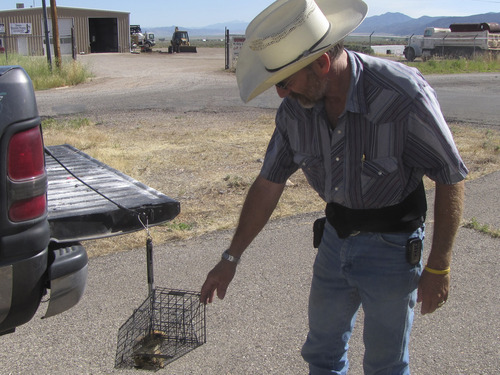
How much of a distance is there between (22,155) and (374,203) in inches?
63.7

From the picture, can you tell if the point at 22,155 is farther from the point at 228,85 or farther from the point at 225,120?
the point at 228,85

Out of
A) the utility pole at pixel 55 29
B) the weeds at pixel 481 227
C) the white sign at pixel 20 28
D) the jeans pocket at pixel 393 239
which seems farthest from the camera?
the white sign at pixel 20 28

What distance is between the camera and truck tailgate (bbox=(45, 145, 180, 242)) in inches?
122

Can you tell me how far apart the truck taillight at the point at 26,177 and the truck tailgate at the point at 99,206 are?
0.35m

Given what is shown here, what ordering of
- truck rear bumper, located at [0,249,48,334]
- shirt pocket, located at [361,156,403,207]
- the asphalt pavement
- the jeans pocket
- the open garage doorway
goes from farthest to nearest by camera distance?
the open garage doorway, the asphalt pavement, truck rear bumper, located at [0,249,48,334], the jeans pocket, shirt pocket, located at [361,156,403,207]

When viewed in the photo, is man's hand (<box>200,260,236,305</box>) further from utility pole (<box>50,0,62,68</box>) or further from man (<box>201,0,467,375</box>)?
utility pole (<box>50,0,62,68</box>)

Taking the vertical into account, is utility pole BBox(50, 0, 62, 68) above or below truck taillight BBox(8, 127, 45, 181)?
above

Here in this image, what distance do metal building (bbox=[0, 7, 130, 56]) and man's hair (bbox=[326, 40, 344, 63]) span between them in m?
32.2

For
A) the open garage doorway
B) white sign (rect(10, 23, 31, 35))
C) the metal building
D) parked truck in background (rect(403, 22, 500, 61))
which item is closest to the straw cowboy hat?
white sign (rect(10, 23, 31, 35))

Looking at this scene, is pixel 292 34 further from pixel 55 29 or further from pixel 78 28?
pixel 78 28

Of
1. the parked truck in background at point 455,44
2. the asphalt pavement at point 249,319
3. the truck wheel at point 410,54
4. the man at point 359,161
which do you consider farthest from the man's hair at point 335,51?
the truck wheel at point 410,54

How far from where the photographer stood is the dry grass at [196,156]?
18.9 ft

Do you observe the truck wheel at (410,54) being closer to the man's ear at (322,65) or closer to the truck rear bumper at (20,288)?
the man's ear at (322,65)

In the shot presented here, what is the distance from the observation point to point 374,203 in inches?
93.0
